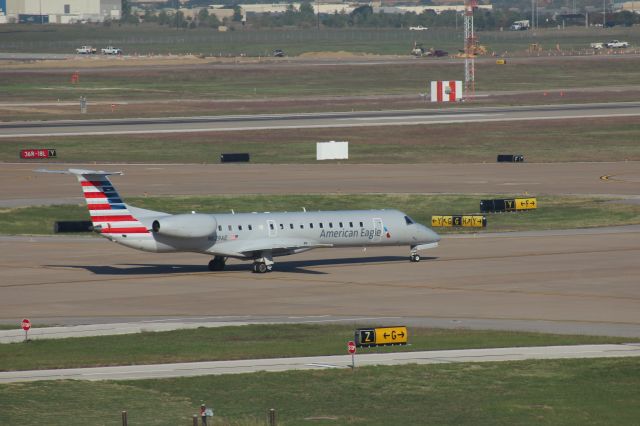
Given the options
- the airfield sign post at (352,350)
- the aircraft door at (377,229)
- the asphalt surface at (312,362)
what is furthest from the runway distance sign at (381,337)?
the aircraft door at (377,229)

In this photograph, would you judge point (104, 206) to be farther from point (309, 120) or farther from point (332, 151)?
point (309, 120)

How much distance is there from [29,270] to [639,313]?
103 feet

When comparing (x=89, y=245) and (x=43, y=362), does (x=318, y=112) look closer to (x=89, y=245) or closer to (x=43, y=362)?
(x=89, y=245)

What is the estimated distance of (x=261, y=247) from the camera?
67250mm

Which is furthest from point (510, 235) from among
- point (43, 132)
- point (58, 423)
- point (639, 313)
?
point (43, 132)

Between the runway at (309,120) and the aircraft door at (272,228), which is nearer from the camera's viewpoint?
the aircraft door at (272,228)

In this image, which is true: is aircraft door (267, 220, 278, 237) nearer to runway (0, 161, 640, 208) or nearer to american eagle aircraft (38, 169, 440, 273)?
american eagle aircraft (38, 169, 440, 273)

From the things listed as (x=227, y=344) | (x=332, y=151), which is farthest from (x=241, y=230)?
(x=332, y=151)

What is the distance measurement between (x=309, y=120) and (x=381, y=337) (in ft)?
330

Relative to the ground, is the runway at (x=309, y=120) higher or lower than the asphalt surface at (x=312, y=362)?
higher

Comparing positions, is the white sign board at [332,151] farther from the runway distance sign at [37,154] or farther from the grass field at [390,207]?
the grass field at [390,207]

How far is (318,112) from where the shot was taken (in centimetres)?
15800

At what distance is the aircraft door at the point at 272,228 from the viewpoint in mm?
67669

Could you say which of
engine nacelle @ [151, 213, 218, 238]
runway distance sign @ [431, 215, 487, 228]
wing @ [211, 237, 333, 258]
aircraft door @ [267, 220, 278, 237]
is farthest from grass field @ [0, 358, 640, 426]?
runway distance sign @ [431, 215, 487, 228]
